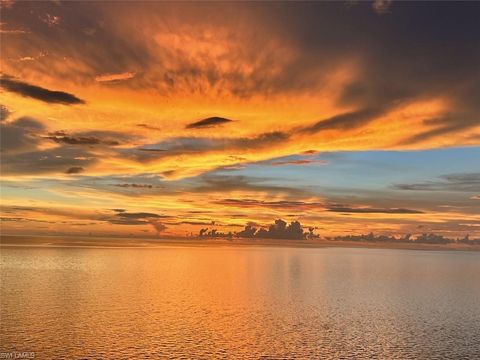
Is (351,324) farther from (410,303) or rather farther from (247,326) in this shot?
(410,303)

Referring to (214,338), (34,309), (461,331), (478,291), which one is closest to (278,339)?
(214,338)

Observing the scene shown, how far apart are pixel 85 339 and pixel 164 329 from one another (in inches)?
496

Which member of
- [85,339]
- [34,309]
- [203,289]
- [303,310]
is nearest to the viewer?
[85,339]

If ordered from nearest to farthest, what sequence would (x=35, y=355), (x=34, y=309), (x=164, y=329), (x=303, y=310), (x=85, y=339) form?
(x=35, y=355)
(x=85, y=339)
(x=164, y=329)
(x=34, y=309)
(x=303, y=310)

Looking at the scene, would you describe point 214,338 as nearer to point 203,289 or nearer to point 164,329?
point 164,329

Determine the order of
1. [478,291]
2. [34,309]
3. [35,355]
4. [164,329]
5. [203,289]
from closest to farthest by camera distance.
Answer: [35,355] → [164,329] → [34,309] → [203,289] → [478,291]

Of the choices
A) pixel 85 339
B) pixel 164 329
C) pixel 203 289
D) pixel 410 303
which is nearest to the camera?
pixel 85 339

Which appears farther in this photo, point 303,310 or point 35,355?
point 303,310

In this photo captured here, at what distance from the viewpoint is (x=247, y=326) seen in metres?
75.4

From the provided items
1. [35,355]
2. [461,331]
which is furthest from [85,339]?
[461,331]

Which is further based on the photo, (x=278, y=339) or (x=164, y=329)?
(x=164, y=329)

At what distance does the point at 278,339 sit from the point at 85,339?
→ 27670mm

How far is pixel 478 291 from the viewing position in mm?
131500

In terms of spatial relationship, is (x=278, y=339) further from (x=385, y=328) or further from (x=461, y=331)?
(x=461, y=331)
